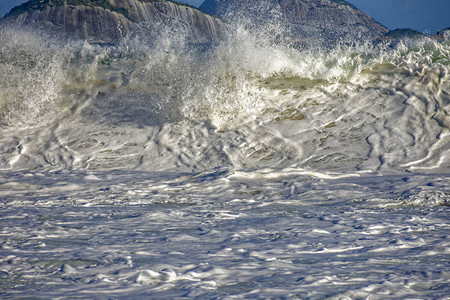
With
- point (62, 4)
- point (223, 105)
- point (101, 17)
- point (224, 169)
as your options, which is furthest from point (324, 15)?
point (224, 169)

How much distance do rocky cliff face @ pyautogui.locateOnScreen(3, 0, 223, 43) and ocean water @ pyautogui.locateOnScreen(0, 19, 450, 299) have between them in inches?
1592

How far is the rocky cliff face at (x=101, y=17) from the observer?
4806 cm

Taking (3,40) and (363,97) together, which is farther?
(3,40)

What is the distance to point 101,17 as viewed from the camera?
164 feet

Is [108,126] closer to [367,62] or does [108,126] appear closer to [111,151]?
[111,151]

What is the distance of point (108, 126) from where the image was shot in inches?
269

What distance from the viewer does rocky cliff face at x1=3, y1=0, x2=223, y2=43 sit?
48062 mm

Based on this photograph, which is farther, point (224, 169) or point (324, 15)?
point (324, 15)

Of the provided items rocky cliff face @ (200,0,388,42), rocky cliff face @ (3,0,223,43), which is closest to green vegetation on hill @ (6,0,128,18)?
rocky cliff face @ (3,0,223,43)

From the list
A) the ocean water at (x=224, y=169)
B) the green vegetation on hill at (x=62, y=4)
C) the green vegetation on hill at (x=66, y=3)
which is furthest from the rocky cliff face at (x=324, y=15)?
the ocean water at (x=224, y=169)

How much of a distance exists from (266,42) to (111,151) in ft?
9.32

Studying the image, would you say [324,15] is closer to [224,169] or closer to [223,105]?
[223,105]

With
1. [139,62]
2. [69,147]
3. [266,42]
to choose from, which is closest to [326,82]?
[266,42]

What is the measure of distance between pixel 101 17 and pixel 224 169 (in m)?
48.6
